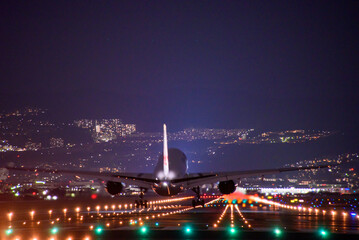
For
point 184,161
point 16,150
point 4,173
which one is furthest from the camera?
point 16,150

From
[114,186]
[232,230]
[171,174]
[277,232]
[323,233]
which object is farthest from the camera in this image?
[114,186]

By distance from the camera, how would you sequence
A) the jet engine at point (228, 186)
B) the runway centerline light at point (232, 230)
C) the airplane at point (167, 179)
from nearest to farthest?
the runway centerline light at point (232, 230) < the airplane at point (167, 179) < the jet engine at point (228, 186)

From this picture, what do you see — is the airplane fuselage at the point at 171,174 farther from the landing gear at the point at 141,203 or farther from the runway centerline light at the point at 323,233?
the runway centerline light at the point at 323,233

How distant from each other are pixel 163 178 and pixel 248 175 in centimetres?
965

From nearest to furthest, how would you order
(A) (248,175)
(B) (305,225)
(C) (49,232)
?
1. (C) (49,232)
2. (B) (305,225)
3. (A) (248,175)

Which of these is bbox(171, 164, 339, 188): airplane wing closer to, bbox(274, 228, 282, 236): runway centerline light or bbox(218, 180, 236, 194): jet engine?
bbox(218, 180, 236, 194): jet engine

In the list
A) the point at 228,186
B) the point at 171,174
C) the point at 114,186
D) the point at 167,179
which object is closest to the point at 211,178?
the point at 228,186

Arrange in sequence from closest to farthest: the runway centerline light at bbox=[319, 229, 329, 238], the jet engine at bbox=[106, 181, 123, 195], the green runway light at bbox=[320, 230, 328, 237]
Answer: the runway centerline light at bbox=[319, 229, 329, 238], the green runway light at bbox=[320, 230, 328, 237], the jet engine at bbox=[106, 181, 123, 195]

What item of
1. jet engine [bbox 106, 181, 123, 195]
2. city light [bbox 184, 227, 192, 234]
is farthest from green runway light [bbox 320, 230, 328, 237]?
jet engine [bbox 106, 181, 123, 195]

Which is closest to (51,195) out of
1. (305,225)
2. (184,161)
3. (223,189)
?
(184,161)

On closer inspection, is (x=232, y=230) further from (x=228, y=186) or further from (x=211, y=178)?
(x=228, y=186)

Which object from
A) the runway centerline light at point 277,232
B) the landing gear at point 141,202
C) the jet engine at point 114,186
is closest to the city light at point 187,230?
the runway centerline light at point 277,232

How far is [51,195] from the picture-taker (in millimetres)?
109188

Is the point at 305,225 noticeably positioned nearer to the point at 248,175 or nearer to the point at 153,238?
the point at 153,238
